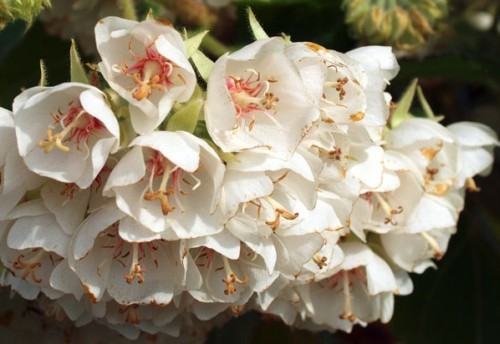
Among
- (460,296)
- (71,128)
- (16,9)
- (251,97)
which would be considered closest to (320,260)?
(251,97)

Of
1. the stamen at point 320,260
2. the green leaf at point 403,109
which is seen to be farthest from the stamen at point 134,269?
the green leaf at point 403,109

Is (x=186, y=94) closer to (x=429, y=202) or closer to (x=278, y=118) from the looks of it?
(x=278, y=118)

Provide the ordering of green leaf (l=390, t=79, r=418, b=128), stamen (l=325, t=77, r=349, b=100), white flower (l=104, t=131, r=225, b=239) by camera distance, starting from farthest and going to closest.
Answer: green leaf (l=390, t=79, r=418, b=128)
stamen (l=325, t=77, r=349, b=100)
white flower (l=104, t=131, r=225, b=239)

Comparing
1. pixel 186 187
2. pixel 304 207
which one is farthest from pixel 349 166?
pixel 186 187

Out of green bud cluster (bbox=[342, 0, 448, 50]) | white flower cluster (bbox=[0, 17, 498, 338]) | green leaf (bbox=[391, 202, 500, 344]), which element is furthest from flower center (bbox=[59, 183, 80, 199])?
green leaf (bbox=[391, 202, 500, 344])

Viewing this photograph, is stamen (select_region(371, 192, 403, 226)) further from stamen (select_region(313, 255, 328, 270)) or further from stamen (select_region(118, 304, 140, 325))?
stamen (select_region(118, 304, 140, 325))

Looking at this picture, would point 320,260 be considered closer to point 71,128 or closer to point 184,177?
point 184,177
